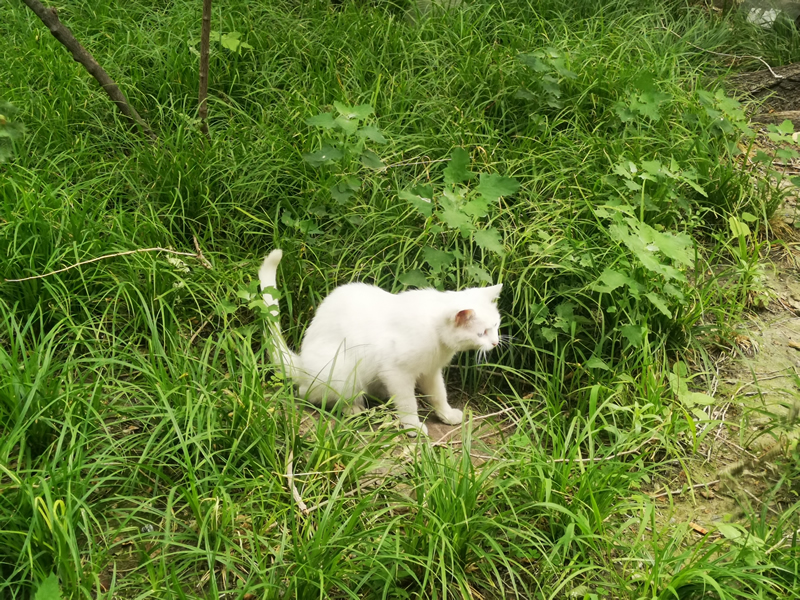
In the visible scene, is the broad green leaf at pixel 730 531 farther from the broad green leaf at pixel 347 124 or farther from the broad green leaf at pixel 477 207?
the broad green leaf at pixel 347 124

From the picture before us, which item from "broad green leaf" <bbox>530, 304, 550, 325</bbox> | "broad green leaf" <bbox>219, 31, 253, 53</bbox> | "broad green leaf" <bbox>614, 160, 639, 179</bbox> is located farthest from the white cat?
"broad green leaf" <bbox>219, 31, 253, 53</bbox>

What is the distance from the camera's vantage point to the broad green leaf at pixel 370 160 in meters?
3.13

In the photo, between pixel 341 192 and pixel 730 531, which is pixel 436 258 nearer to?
pixel 341 192

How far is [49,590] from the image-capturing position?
1.66 m

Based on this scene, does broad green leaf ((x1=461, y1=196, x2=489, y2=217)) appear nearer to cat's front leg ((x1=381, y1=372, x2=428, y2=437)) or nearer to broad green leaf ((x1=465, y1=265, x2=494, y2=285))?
broad green leaf ((x1=465, y1=265, x2=494, y2=285))

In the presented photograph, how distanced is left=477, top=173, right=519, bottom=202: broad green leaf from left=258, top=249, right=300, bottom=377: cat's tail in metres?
0.85

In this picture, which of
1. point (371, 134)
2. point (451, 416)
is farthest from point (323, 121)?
point (451, 416)

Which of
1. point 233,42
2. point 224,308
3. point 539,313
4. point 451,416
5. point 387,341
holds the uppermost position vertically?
point 233,42

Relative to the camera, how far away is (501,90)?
3.72m

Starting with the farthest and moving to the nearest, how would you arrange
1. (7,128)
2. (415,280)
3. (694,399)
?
(415,280)
(694,399)
(7,128)

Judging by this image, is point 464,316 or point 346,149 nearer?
point 464,316

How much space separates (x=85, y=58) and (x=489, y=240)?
2092 mm

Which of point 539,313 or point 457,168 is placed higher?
point 457,168

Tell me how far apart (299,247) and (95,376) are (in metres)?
1.00
